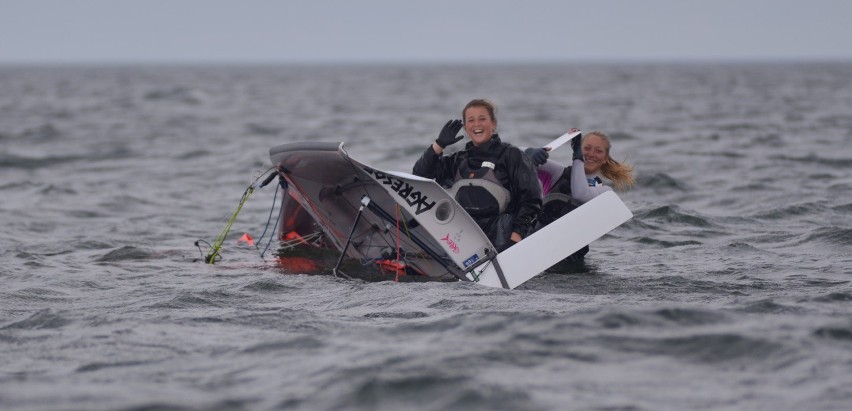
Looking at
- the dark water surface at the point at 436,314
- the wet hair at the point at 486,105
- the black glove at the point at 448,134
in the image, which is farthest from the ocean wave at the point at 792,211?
the black glove at the point at 448,134

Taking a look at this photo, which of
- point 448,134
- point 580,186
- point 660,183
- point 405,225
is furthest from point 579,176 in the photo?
point 660,183

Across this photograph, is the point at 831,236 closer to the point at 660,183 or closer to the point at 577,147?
the point at 577,147

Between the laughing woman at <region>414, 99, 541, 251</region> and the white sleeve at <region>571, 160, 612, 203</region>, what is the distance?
0.57 metres

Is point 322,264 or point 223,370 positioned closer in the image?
point 223,370

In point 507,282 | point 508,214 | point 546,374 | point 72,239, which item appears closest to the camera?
point 546,374

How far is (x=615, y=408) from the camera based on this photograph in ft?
15.2

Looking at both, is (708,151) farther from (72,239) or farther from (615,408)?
(615,408)

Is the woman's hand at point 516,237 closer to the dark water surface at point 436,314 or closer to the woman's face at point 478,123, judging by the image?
the dark water surface at point 436,314

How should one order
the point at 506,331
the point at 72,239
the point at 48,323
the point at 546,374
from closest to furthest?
the point at 546,374, the point at 506,331, the point at 48,323, the point at 72,239

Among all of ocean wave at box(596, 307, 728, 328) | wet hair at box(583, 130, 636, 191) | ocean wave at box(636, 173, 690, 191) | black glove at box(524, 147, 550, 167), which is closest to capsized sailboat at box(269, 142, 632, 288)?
wet hair at box(583, 130, 636, 191)

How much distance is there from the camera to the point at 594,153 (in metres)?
9.13

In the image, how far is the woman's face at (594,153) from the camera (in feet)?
29.8

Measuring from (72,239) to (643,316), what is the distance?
24.1 ft

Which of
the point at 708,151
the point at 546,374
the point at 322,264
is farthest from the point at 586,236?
the point at 708,151
